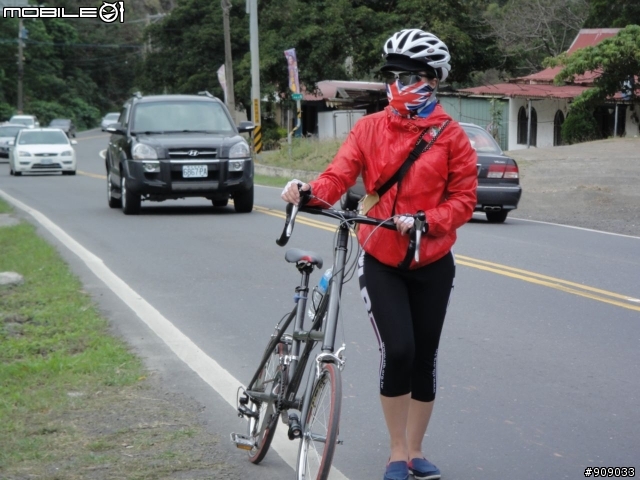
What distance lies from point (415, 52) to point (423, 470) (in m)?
1.82

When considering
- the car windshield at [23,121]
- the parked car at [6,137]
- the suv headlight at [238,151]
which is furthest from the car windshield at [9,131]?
the suv headlight at [238,151]

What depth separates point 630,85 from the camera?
3612 cm

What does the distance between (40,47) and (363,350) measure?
85.6 metres

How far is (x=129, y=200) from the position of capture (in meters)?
17.5

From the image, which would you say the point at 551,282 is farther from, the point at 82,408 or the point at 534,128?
the point at 534,128

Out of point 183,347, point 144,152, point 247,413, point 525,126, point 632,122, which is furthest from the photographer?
point 525,126

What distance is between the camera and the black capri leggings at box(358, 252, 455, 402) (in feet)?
14.6

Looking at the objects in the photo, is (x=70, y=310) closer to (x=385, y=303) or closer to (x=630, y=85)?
(x=385, y=303)

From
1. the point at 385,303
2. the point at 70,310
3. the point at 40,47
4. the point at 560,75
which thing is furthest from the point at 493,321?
the point at 40,47

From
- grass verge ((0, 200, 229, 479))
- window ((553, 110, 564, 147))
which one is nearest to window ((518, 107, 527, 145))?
window ((553, 110, 564, 147))

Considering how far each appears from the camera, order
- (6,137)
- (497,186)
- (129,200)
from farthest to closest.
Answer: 1. (6,137)
2. (129,200)
3. (497,186)

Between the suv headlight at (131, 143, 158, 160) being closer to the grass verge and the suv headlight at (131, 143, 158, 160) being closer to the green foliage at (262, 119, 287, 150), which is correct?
the grass verge

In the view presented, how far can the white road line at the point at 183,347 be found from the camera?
531cm
